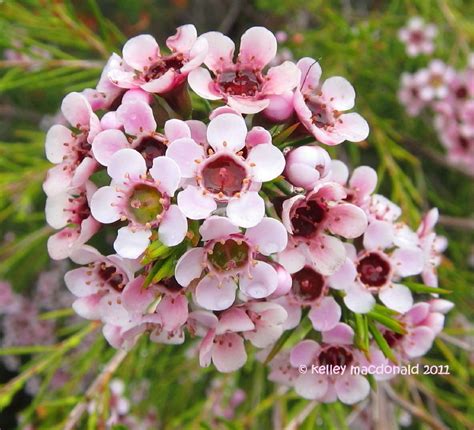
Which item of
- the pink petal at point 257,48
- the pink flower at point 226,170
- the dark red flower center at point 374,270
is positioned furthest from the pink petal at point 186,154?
the dark red flower center at point 374,270

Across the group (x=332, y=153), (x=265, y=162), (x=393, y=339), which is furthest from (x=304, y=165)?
(x=332, y=153)

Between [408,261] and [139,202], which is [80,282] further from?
[408,261]

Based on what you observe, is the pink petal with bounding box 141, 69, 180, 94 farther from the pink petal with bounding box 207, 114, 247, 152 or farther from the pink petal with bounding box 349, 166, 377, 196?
the pink petal with bounding box 349, 166, 377, 196

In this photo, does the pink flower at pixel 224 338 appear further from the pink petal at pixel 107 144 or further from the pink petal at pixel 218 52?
the pink petal at pixel 218 52

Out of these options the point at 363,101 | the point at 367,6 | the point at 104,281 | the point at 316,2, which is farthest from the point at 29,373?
the point at 367,6

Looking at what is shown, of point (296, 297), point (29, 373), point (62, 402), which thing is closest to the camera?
point (296, 297)

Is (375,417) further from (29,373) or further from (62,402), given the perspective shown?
(29,373)
